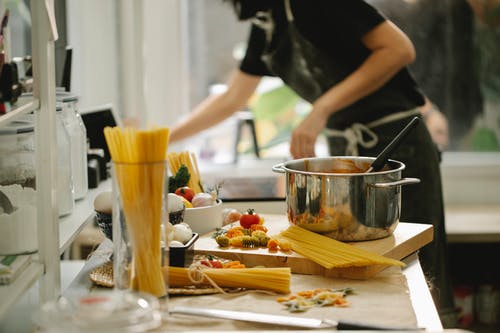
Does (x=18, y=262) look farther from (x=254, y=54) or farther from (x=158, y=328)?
(x=254, y=54)

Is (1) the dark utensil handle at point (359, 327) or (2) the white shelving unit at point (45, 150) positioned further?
(2) the white shelving unit at point (45, 150)

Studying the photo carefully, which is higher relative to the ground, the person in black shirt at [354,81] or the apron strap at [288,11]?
the apron strap at [288,11]

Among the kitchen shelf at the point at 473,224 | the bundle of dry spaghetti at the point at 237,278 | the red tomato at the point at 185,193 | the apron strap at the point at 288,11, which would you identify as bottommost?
the kitchen shelf at the point at 473,224

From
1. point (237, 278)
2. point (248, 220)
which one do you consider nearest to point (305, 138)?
point (248, 220)

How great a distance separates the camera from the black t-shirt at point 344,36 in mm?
2215

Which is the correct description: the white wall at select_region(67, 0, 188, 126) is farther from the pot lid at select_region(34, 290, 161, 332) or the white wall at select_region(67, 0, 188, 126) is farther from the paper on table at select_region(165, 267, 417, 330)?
the pot lid at select_region(34, 290, 161, 332)

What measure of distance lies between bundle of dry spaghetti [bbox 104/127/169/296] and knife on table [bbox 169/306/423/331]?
7 centimetres

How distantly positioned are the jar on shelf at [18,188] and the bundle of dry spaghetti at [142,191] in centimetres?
24

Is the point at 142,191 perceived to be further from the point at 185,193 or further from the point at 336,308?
the point at 185,193

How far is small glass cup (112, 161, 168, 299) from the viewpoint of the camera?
1.22 m

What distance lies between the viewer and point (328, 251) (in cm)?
150

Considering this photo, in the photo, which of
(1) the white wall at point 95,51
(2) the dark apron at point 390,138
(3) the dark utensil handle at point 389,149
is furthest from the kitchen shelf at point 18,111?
(1) the white wall at point 95,51

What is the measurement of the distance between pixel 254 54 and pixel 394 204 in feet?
3.73

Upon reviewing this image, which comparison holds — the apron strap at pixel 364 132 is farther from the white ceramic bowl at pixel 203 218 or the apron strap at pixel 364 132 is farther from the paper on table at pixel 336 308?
the paper on table at pixel 336 308
